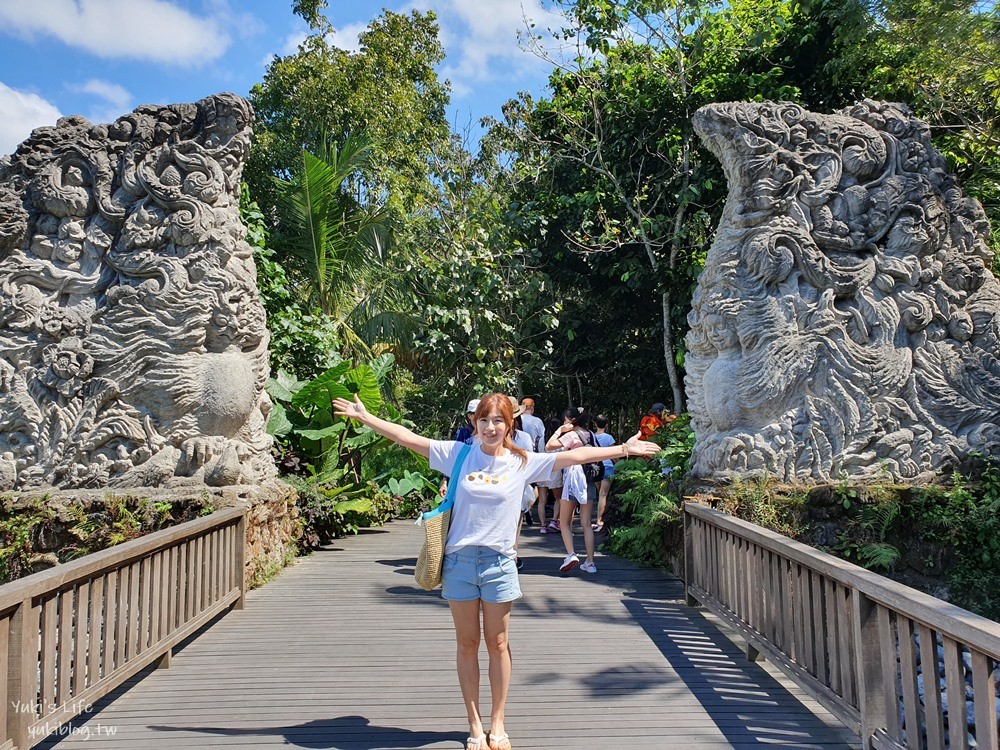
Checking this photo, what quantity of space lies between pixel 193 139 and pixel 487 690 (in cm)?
566

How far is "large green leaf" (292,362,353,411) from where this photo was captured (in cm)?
1010

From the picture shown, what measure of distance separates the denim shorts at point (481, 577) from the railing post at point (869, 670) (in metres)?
1.54

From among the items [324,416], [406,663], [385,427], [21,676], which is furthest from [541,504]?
[21,676]

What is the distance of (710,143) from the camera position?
24.8 ft

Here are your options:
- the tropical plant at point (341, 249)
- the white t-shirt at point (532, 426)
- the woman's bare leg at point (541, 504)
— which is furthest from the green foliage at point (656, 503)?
the tropical plant at point (341, 249)

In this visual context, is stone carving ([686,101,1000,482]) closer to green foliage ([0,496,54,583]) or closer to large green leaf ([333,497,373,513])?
large green leaf ([333,497,373,513])

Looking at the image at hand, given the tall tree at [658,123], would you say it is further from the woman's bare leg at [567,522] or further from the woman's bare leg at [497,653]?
the woman's bare leg at [497,653]

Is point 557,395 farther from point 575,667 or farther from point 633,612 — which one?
point 575,667

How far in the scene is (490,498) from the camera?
3643mm

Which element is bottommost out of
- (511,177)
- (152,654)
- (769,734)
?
(769,734)

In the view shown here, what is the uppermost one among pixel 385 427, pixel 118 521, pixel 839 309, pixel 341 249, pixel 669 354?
pixel 341 249

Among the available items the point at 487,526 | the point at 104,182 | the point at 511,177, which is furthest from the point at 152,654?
the point at 511,177

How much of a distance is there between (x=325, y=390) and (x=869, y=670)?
783cm

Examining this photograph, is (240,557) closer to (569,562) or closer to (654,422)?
(569,562)
